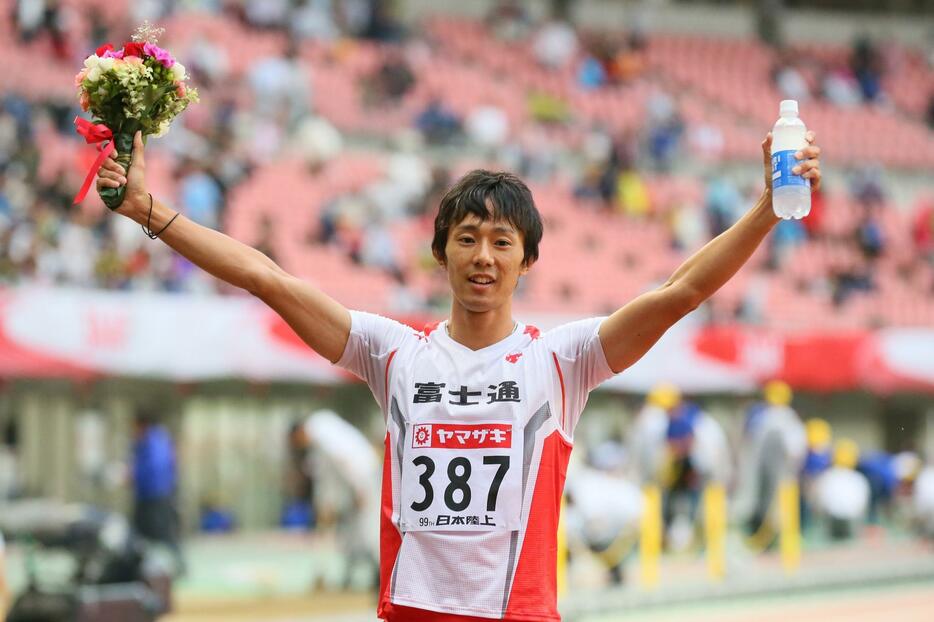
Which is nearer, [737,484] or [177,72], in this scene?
[177,72]

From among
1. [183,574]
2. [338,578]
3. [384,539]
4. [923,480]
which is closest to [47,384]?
[183,574]

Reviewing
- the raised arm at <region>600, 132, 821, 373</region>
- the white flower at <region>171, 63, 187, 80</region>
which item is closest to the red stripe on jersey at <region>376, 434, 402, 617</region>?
the raised arm at <region>600, 132, 821, 373</region>

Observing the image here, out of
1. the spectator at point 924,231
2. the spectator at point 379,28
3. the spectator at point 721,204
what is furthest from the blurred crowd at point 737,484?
the spectator at point 379,28

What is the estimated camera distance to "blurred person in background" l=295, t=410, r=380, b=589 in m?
14.0

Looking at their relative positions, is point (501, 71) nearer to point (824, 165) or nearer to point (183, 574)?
point (824, 165)

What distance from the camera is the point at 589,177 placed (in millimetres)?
24938

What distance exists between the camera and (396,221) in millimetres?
20547

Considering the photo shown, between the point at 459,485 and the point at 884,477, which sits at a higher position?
the point at 884,477

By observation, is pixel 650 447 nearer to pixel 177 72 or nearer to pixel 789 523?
pixel 789 523

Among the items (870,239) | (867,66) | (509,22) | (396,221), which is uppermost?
(867,66)

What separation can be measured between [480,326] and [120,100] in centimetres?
123

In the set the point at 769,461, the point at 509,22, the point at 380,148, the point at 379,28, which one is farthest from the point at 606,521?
the point at 509,22

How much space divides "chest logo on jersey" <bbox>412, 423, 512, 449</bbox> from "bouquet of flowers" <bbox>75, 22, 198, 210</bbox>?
111 cm

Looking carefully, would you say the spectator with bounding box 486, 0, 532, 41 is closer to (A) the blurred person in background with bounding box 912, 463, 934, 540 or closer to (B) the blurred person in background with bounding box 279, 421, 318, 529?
(B) the blurred person in background with bounding box 279, 421, 318, 529
